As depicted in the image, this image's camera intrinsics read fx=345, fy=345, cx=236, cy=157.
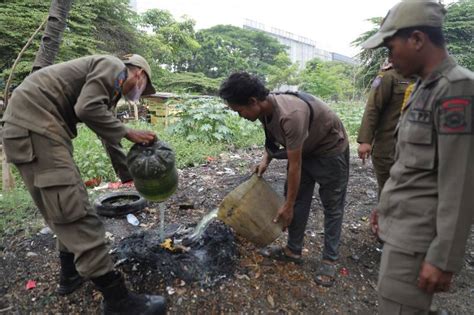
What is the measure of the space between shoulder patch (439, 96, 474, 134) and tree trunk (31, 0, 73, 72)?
119 inches

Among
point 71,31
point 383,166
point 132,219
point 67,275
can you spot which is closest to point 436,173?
point 383,166

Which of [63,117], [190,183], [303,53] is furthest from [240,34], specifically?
[63,117]

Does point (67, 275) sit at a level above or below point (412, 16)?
below

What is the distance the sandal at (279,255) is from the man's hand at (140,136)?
1.43m

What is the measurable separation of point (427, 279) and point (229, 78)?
1.57 metres

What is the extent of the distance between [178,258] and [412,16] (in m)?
2.30

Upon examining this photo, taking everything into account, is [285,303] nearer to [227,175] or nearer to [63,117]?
[63,117]

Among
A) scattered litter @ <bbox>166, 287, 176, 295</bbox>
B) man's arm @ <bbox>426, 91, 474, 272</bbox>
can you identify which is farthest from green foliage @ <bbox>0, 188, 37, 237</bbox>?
man's arm @ <bbox>426, 91, 474, 272</bbox>

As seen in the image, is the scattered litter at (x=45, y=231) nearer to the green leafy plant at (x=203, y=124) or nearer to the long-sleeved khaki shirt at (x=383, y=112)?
the long-sleeved khaki shirt at (x=383, y=112)

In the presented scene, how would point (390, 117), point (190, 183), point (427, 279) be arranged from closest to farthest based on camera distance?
point (427, 279)
point (390, 117)
point (190, 183)

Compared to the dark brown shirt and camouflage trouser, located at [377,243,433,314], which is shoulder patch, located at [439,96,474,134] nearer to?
camouflage trouser, located at [377,243,433,314]

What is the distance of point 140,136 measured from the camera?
92.8 inches

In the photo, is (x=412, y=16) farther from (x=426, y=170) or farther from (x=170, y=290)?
(x=170, y=290)

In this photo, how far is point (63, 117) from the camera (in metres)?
2.20
